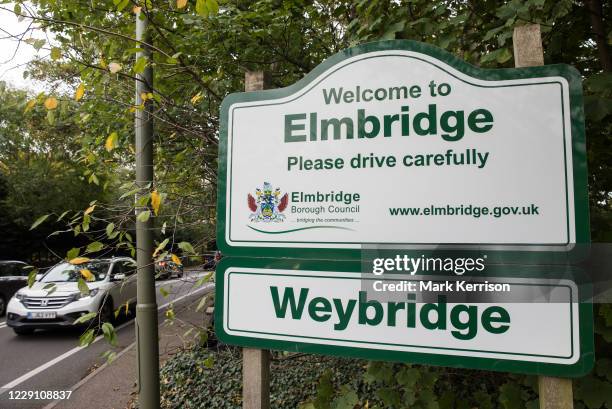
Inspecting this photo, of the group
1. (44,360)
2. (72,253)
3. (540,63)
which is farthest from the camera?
(44,360)

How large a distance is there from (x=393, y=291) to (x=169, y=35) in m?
3.14

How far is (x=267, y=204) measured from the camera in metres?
2.06

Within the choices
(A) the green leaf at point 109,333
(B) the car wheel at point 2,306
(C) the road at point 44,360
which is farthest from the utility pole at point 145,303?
(B) the car wheel at point 2,306

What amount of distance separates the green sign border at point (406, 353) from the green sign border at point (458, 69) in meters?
0.04

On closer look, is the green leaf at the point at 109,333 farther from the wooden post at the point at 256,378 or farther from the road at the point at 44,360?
the road at the point at 44,360

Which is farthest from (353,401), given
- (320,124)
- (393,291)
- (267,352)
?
(320,124)

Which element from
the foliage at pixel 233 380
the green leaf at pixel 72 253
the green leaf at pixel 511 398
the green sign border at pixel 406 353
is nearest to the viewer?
the green sign border at pixel 406 353

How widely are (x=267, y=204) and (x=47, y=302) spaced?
7.67 m

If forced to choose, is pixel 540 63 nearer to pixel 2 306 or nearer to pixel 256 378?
pixel 256 378

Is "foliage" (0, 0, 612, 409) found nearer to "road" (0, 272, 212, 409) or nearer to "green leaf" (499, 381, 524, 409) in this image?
"green leaf" (499, 381, 524, 409)

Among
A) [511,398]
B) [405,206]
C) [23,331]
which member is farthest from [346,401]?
[23,331]

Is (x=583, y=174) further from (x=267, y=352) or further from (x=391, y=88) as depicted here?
(x=267, y=352)

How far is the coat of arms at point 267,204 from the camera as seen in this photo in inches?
79.8

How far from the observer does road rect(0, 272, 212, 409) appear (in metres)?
5.36
